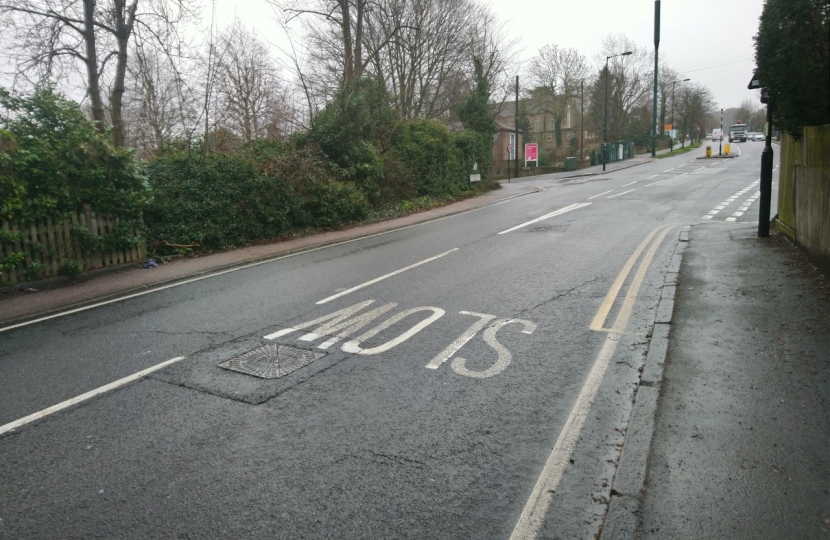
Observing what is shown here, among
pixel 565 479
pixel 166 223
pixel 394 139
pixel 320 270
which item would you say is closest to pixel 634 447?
pixel 565 479

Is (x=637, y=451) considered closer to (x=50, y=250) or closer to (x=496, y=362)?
(x=496, y=362)

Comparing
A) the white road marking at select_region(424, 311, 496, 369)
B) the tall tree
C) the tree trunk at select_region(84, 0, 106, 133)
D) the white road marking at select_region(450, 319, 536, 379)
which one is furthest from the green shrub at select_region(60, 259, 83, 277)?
the tall tree

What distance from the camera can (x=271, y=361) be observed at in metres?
5.82

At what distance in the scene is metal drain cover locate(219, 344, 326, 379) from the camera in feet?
18.1

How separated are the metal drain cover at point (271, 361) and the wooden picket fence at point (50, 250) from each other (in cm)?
641

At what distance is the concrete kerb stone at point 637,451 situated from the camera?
10.4 ft

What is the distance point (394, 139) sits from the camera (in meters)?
23.3

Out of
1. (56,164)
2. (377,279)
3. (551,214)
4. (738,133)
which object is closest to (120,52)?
(56,164)

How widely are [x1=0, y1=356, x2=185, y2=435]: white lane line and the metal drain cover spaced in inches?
27.6

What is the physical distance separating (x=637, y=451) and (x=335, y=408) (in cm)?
243

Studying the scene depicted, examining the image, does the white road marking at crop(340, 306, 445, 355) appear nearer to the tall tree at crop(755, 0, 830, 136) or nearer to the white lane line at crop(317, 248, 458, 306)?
the white lane line at crop(317, 248, 458, 306)

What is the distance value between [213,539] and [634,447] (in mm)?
2879

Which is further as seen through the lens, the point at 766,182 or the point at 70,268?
the point at 766,182

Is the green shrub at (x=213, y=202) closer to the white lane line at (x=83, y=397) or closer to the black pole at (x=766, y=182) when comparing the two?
the white lane line at (x=83, y=397)
